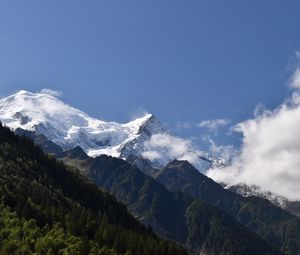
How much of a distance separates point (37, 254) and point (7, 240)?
1601cm

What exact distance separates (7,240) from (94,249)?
26163 millimetres

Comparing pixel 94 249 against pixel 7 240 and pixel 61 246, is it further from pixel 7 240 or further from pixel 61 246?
pixel 7 240

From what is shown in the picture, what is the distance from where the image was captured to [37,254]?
18362 centimetres

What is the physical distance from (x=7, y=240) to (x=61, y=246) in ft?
53.1

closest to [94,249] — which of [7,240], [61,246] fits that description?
[61,246]

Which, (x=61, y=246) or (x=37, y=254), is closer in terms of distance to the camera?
(x=37, y=254)

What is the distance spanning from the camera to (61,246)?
196m

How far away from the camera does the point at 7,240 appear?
640 feet

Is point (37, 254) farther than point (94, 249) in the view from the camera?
No
